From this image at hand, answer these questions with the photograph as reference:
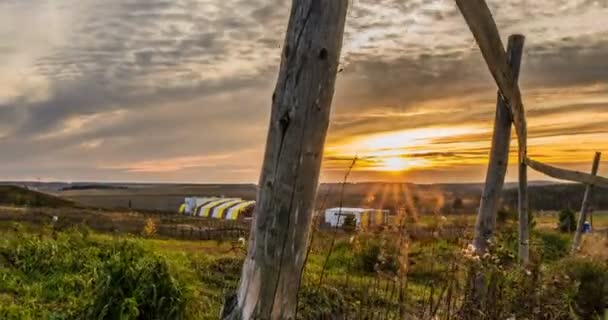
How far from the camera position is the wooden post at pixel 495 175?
15.5 feet

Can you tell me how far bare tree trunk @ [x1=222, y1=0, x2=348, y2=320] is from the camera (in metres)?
2.11

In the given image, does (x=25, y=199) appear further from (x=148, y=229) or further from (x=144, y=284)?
(x=144, y=284)

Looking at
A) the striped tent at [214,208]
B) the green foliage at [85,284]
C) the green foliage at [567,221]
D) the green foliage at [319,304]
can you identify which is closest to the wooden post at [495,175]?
the green foliage at [319,304]

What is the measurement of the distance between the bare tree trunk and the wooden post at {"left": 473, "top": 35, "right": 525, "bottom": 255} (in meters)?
2.95

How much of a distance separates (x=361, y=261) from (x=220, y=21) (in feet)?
13.2

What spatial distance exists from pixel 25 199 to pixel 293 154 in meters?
27.7

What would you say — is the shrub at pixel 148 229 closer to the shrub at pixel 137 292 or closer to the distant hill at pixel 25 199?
the shrub at pixel 137 292

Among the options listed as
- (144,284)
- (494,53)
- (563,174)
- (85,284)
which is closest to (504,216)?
(563,174)

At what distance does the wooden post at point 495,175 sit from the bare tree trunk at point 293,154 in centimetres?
295

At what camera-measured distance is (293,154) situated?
6.89 feet

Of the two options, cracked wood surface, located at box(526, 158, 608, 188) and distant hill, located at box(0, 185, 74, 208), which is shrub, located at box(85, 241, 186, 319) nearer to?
cracked wood surface, located at box(526, 158, 608, 188)

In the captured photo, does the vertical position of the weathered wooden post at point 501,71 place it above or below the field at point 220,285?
above

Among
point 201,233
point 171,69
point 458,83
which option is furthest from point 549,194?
point 171,69

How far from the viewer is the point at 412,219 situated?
4613 millimetres
